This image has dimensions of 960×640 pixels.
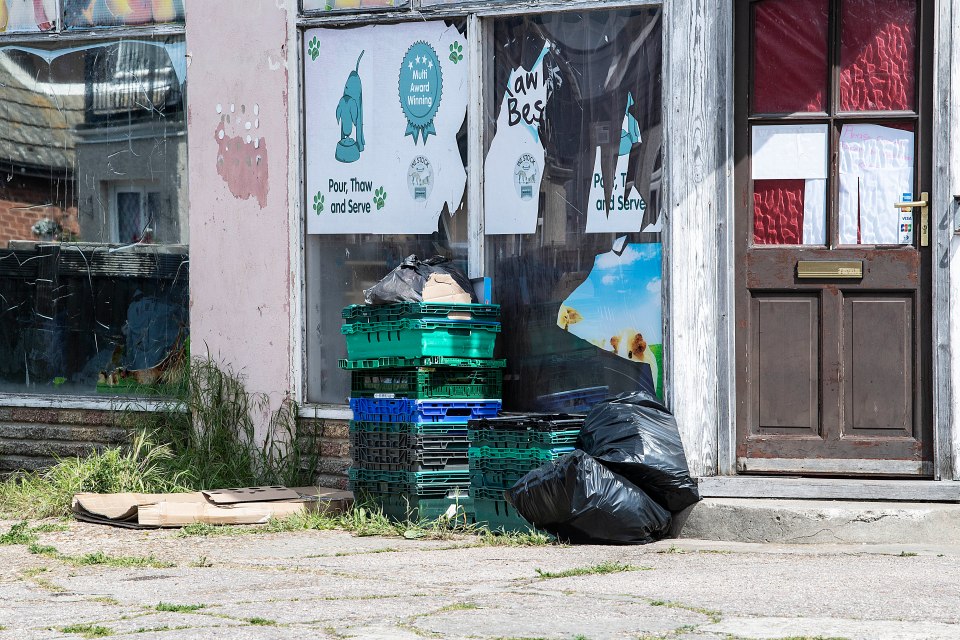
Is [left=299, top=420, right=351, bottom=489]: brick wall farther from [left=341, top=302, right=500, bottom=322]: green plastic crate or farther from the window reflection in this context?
the window reflection

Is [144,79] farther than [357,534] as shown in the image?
Yes

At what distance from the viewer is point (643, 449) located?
692 cm

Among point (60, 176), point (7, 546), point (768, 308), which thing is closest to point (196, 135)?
point (60, 176)

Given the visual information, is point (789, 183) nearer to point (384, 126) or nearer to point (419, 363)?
point (419, 363)

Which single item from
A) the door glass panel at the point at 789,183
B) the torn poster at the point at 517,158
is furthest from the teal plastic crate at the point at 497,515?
the door glass panel at the point at 789,183

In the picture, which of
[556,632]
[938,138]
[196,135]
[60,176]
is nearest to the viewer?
[556,632]

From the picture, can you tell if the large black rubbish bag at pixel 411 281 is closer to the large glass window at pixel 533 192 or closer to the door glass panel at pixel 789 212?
the large glass window at pixel 533 192

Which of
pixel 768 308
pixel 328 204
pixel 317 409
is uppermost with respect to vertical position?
pixel 328 204

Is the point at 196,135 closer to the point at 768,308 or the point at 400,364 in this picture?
the point at 400,364

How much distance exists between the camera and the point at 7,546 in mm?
7219

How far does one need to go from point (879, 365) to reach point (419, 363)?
256 centimetres

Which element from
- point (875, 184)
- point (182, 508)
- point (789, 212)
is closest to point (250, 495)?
point (182, 508)

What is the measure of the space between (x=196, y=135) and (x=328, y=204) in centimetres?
112

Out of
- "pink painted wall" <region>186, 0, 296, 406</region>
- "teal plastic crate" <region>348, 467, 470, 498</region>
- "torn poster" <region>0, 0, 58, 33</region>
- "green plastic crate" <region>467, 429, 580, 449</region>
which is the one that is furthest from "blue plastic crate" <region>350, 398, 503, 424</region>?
"torn poster" <region>0, 0, 58, 33</region>
